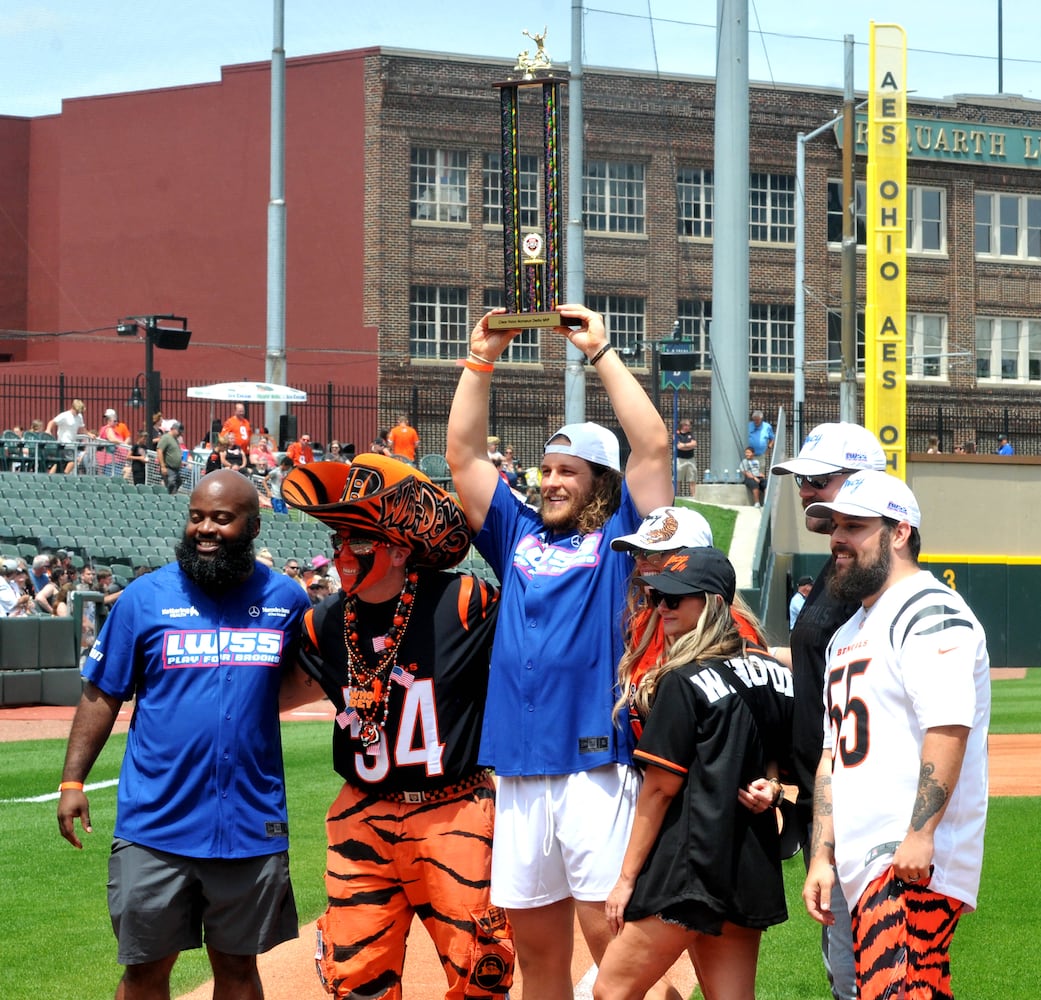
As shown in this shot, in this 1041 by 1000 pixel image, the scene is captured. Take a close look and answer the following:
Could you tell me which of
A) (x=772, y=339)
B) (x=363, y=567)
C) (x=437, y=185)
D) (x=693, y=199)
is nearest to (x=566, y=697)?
(x=363, y=567)

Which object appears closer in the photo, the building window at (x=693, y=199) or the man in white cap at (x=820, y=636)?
the man in white cap at (x=820, y=636)

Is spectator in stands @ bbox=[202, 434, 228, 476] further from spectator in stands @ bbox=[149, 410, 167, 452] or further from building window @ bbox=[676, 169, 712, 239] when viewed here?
building window @ bbox=[676, 169, 712, 239]

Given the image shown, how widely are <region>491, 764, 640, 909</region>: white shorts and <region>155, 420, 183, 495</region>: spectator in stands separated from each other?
2182 centimetres

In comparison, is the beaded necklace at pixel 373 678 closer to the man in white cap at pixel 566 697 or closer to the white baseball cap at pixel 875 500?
the man in white cap at pixel 566 697

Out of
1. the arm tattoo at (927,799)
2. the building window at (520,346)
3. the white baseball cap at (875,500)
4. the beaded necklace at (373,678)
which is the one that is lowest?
the arm tattoo at (927,799)

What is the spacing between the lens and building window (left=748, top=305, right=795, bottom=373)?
43.5 meters

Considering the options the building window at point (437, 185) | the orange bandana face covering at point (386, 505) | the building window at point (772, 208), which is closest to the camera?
the orange bandana face covering at point (386, 505)

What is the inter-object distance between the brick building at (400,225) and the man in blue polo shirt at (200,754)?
32848mm

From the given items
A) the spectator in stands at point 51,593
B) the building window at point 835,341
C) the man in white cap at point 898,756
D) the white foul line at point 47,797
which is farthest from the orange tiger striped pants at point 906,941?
the building window at point 835,341

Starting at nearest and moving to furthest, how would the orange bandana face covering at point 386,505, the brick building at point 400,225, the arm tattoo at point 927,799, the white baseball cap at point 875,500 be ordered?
1. the arm tattoo at point 927,799
2. the white baseball cap at point 875,500
3. the orange bandana face covering at point 386,505
4. the brick building at point 400,225

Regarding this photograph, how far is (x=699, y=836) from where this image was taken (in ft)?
13.9

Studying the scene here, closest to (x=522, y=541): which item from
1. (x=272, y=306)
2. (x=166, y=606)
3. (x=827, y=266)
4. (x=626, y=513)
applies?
(x=626, y=513)

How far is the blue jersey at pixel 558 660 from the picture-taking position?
15.1ft

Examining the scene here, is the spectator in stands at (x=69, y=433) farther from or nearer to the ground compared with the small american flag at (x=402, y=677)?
farther from the ground
